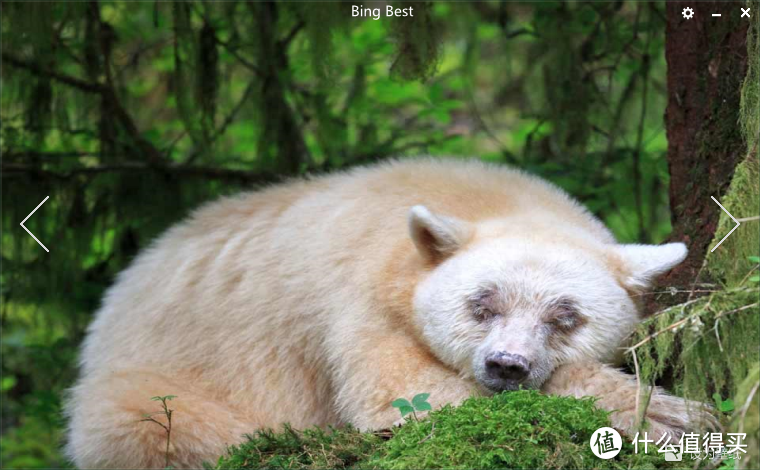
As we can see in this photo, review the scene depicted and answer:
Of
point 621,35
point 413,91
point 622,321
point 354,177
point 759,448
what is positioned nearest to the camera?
point 759,448

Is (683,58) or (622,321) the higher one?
(683,58)

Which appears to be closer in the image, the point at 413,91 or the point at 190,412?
the point at 190,412

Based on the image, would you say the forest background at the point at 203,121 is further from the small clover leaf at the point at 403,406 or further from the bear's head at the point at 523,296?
the small clover leaf at the point at 403,406

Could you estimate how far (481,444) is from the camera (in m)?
3.63

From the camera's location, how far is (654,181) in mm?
7582

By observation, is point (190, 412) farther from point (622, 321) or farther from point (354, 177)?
point (622, 321)

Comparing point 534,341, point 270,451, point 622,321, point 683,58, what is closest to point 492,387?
point 534,341

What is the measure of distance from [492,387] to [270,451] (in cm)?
115

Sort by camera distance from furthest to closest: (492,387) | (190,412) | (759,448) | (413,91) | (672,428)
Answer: (413,91)
(190,412)
(492,387)
(672,428)
(759,448)

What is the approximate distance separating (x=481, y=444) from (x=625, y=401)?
0.92m

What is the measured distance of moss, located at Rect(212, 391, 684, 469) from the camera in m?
3.58

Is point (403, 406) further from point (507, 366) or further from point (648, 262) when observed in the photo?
point (648, 262)

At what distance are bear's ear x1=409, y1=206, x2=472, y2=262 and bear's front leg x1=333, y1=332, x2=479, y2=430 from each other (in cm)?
51

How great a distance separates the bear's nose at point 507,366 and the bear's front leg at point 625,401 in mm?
244
